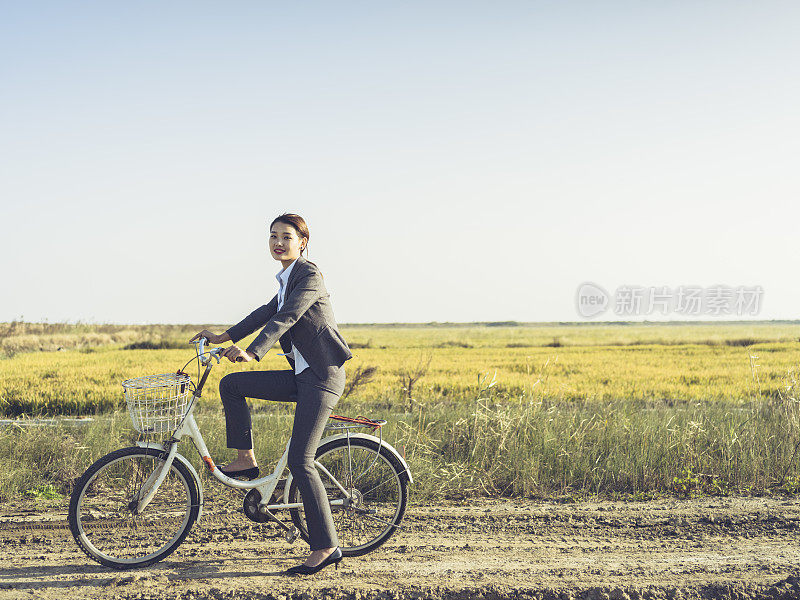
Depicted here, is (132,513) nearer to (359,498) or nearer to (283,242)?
(359,498)

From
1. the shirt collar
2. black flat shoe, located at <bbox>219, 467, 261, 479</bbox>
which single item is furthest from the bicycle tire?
the shirt collar

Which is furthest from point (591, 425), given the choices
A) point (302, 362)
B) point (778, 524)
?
point (302, 362)

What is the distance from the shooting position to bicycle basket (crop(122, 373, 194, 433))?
170 inches

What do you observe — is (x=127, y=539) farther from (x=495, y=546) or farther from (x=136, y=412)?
(x=495, y=546)

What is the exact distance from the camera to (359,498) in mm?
5059

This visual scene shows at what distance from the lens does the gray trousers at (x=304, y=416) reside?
15.0 feet

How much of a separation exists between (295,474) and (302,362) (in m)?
0.81

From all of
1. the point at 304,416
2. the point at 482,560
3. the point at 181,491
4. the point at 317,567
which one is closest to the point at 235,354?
the point at 304,416

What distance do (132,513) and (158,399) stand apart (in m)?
1.05

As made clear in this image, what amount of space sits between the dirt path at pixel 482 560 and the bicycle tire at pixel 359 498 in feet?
0.53

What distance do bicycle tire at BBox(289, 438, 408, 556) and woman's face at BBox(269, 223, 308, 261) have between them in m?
1.47

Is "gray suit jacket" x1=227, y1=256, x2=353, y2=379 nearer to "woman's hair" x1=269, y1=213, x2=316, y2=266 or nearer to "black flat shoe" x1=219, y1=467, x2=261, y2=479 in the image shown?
"woman's hair" x1=269, y1=213, x2=316, y2=266

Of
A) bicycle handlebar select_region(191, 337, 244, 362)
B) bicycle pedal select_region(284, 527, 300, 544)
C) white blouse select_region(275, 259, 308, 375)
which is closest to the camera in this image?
bicycle handlebar select_region(191, 337, 244, 362)

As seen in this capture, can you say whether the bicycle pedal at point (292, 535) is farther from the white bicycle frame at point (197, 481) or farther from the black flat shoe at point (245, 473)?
the black flat shoe at point (245, 473)
